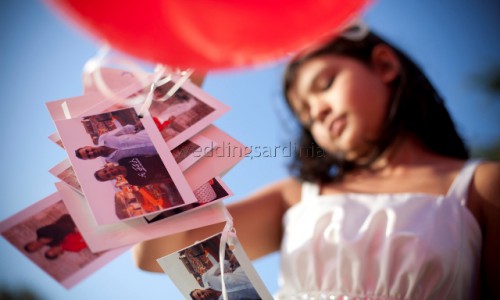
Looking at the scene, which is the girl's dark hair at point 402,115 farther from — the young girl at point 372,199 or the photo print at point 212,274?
the photo print at point 212,274

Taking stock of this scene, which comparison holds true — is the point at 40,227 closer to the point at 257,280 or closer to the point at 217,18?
the point at 257,280

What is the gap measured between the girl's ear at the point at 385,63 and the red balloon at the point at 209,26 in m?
0.84

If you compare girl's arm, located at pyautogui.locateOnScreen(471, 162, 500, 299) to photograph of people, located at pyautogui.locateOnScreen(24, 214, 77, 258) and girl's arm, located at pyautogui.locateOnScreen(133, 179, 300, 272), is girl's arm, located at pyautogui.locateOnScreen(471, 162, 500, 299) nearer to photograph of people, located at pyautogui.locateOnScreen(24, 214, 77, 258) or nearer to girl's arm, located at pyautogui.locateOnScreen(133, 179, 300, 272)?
girl's arm, located at pyautogui.locateOnScreen(133, 179, 300, 272)

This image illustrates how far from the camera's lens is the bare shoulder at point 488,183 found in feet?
3.21

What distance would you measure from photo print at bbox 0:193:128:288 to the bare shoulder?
0.77 metres

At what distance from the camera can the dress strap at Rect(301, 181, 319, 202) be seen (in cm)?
116

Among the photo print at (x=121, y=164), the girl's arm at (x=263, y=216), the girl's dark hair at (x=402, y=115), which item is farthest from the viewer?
the girl's dark hair at (x=402, y=115)

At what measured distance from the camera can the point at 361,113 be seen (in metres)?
1.12

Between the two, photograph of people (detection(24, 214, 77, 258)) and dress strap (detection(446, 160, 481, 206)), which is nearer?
photograph of people (detection(24, 214, 77, 258))

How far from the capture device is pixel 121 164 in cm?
64

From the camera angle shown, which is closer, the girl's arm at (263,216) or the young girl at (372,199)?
the young girl at (372,199)

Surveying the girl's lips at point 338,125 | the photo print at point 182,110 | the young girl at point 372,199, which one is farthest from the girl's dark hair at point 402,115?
the photo print at point 182,110

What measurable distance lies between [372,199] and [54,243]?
2.32 feet

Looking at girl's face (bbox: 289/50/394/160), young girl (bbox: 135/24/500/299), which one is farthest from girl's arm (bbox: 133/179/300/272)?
girl's face (bbox: 289/50/394/160)
